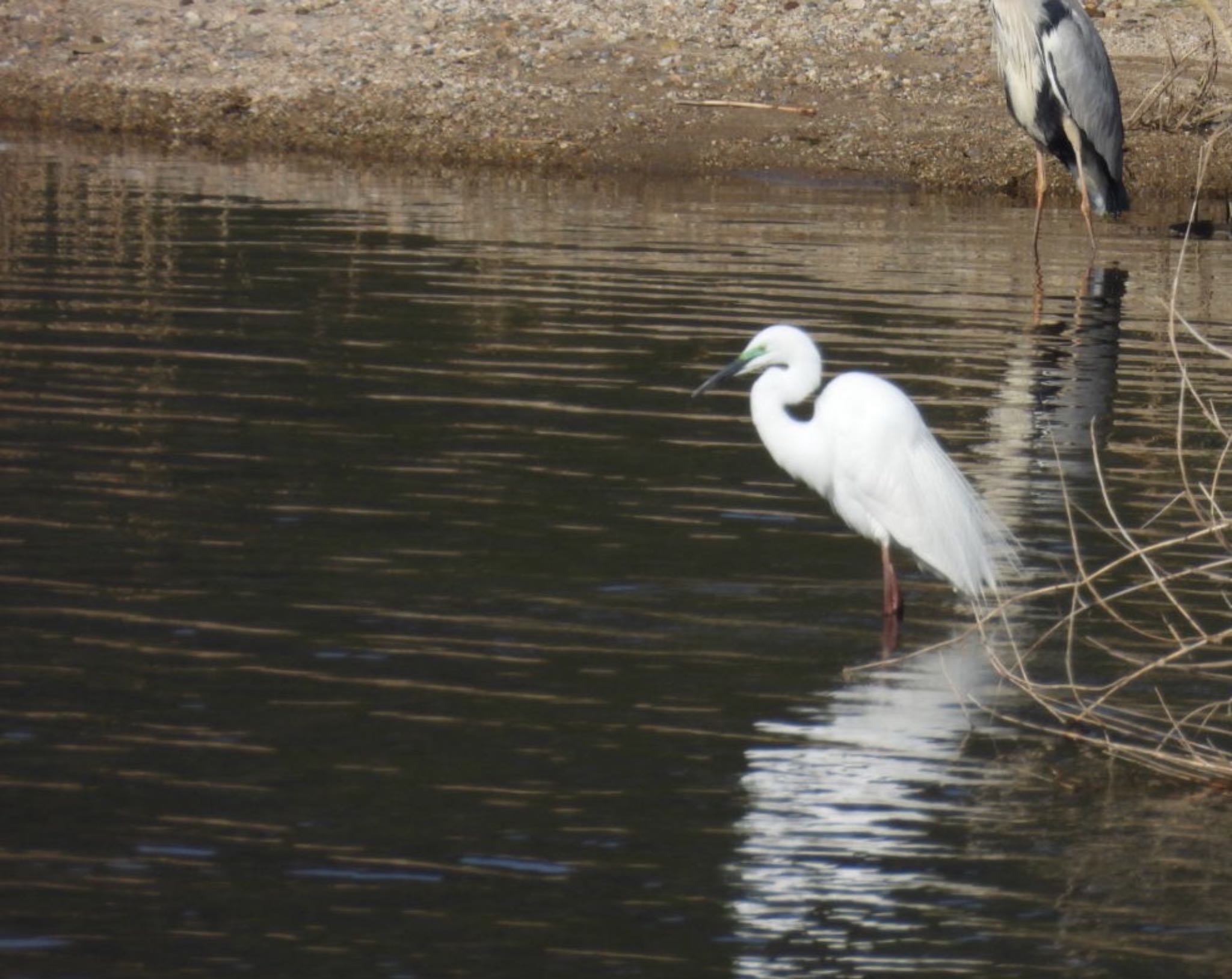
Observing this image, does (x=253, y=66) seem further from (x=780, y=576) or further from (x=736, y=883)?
(x=736, y=883)

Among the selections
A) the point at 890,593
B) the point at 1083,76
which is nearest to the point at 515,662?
the point at 890,593

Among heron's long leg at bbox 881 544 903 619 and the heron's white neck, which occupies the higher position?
the heron's white neck

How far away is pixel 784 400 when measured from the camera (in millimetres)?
9000

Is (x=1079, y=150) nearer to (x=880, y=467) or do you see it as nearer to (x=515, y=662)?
(x=880, y=467)

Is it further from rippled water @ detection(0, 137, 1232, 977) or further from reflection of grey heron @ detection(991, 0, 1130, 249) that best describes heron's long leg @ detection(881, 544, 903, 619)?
reflection of grey heron @ detection(991, 0, 1130, 249)

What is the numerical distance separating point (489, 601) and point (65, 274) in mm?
8790

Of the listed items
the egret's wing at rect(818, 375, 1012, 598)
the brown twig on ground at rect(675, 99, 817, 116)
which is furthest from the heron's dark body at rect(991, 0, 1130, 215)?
the egret's wing at rect(818, 375, 1012, 598)

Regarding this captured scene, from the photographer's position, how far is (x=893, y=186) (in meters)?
25.1

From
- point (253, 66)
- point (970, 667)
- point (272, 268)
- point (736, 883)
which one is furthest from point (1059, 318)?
point (253, 66)

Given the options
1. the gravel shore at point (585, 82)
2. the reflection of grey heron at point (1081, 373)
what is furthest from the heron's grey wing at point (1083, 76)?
the reflection of grey heron at point (1081, 373)

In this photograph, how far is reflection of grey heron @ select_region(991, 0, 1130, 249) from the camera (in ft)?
69.8

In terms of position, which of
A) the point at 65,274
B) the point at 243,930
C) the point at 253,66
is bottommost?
the point at 243,930

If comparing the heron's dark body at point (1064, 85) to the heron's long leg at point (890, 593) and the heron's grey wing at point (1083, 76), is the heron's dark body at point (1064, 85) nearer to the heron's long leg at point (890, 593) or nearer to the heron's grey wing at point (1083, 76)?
the heron's grey wing at point (1083, 76)

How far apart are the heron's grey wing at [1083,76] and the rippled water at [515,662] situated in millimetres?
5989
